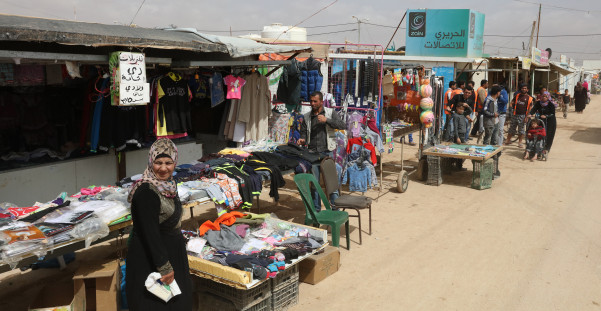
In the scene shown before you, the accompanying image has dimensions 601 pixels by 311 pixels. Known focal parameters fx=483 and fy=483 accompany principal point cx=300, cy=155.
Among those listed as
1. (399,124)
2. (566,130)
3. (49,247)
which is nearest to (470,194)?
(399,124)

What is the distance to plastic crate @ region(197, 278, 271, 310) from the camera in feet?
14.6

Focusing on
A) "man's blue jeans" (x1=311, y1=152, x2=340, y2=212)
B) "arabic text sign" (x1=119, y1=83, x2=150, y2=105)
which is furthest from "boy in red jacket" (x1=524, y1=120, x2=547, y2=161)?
"arabic text sign" (x1=119, y1=83, x2=150, y2=105)

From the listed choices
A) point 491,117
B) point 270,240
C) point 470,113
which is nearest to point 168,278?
point 270,240

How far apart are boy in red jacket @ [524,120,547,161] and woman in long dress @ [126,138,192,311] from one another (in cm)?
1176

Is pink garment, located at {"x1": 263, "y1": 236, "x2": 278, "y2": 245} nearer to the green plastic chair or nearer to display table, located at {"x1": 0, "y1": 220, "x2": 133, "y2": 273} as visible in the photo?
the green plastic chair

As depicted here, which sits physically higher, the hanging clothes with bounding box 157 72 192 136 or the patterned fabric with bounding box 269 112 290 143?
the hanging clothes with bounding box 157 72 192 136

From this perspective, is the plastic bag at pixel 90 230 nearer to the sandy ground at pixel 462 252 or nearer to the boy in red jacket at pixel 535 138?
the sandy ground at pixel 462 252

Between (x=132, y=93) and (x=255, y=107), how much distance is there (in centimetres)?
316

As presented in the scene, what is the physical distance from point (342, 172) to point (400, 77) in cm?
244

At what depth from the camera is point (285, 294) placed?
4.97m

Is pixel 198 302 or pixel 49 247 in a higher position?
pixel 49 247

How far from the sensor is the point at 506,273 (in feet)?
19.5

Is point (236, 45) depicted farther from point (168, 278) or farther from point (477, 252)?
point (477, 252)

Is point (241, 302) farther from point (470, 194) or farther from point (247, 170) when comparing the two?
point (470, 194)
